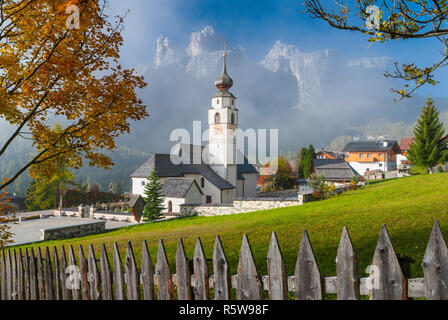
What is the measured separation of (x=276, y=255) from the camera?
8.89ft

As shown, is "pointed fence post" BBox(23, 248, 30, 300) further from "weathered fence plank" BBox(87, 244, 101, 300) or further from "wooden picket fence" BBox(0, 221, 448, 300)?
"weathered fence plank" BBox(87, 244, 101, 300)

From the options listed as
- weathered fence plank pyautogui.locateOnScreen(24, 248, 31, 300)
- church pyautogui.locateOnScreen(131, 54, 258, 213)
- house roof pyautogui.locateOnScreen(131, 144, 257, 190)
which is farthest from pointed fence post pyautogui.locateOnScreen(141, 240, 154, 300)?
church pyautogui.locateOnScreen(131, 54, 258, 213)

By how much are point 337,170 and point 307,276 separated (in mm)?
51880

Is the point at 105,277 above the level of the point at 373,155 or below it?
below

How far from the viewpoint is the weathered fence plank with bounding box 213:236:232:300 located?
2881 millimetres

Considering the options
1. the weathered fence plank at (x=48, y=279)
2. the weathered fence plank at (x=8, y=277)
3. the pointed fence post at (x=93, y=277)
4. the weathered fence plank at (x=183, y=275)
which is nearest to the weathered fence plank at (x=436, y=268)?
the weathered fence plank at (x=183, y=275)

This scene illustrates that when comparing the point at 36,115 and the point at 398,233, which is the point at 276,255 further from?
the point at 398,233

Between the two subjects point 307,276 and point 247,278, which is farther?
point 247,278

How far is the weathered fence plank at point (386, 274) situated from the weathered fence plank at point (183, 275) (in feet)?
5.65

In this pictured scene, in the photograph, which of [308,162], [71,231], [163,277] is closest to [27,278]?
[163,277]

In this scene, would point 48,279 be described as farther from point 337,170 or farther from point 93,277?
point 337,170

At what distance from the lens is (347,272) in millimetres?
2486

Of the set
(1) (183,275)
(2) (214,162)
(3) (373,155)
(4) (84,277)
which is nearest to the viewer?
(1) (183,275)
